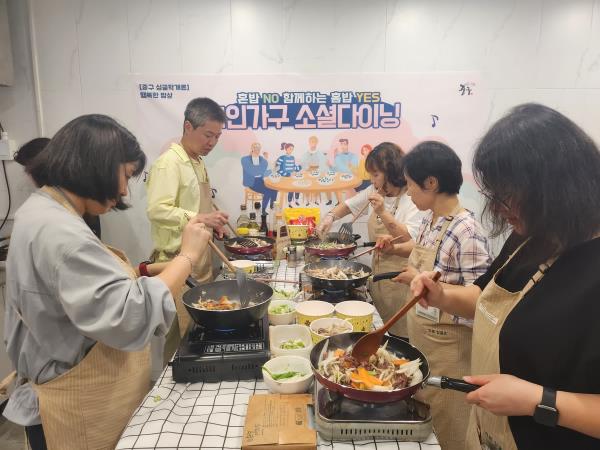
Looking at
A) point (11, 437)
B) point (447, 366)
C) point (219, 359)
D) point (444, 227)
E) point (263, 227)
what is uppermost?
point (444, 227)

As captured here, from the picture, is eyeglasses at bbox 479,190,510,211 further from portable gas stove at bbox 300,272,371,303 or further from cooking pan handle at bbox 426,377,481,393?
portable gas stove at bbox 300,272,371,303

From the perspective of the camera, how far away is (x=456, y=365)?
2.05 m

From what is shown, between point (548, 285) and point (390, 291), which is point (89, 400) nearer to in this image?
point (548, 285)

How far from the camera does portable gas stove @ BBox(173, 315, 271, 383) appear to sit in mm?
1570

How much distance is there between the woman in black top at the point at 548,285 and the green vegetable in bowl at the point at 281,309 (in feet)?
3.48

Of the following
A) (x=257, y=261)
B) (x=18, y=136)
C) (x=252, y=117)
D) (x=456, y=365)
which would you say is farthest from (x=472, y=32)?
(x=18, y=136)

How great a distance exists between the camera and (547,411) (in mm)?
1038

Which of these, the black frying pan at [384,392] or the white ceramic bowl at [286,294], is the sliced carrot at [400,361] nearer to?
the black frying pan at [384,392]

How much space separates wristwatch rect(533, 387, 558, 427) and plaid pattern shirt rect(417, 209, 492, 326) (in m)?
0.94

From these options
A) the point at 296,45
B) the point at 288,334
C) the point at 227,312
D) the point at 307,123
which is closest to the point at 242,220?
the point at 307,123

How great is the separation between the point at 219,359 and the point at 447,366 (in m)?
1.13

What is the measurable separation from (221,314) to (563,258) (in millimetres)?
1157

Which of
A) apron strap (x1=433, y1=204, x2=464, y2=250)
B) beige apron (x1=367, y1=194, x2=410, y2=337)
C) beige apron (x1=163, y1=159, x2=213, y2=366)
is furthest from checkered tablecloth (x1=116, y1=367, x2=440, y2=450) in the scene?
beige apron (x1=367, y1=194, x2=410, y2=337)

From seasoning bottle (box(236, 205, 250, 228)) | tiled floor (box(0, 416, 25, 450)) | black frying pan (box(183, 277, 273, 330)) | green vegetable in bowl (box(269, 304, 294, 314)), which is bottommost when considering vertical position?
tiled floor (box(0, 416, 25, 450))
